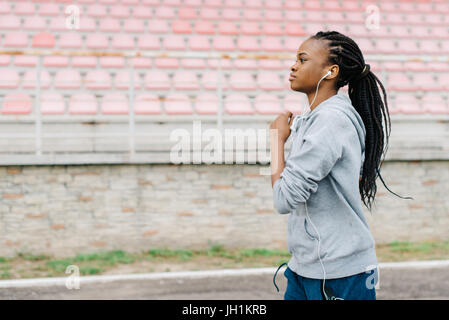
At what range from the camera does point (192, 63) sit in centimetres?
864

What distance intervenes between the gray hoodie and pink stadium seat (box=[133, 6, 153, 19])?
27.8 feet

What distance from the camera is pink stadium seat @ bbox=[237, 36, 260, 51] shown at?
367 inches

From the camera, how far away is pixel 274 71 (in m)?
8.70

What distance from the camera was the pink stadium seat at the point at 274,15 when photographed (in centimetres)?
1020

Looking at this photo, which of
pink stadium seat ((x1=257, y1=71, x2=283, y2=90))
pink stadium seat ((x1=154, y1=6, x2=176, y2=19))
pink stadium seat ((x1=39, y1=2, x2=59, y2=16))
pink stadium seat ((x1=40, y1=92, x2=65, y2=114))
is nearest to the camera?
pink stadium seat ((x1=40, y1=92, x2=65, y2=114))

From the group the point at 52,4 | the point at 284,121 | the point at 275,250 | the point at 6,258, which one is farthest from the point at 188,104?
the point at 284,121

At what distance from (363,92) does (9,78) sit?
689cm

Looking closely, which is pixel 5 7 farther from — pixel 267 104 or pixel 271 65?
pixel 267 104

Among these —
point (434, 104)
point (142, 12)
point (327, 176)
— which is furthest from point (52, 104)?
point (327, 176)

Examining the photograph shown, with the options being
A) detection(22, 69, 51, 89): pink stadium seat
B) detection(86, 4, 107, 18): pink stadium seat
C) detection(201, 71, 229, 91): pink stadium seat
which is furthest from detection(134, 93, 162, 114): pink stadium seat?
detection(86, 4, 107, 18): pink stadium seat

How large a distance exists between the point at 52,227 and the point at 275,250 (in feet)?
8.17

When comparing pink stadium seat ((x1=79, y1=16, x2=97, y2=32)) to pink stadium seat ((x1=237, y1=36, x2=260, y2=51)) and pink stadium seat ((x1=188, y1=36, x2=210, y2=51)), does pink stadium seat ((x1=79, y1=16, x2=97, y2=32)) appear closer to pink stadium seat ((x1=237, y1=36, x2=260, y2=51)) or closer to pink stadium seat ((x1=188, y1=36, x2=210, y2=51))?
pink stadium seat ((x1=188, y1=36, x2=210, y2=51))

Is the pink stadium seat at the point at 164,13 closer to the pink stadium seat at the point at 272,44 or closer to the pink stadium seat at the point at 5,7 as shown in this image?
the pink stadium seat at the point at 272,44
